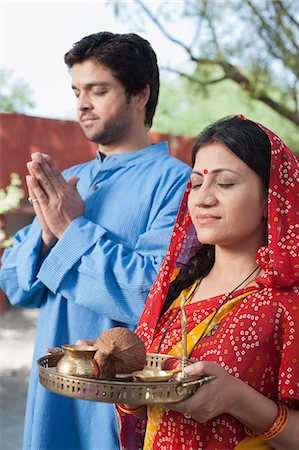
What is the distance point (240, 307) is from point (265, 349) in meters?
0.11

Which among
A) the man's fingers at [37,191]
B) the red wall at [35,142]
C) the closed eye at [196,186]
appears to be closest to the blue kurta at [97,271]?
the man's fingers at [37,191]

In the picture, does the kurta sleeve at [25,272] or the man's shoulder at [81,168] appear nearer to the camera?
the kurta sleeve at [25,272]

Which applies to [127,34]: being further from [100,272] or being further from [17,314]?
[17,314]

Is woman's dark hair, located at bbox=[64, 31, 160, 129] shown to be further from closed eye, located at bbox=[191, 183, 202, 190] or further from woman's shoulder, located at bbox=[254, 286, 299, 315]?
woman's shoulder, located at bbox=[254, 286, 299, 315]

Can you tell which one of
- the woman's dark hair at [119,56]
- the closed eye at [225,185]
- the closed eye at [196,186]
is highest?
the woman's dark hair at [119,56]

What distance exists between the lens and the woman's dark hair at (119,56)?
86.4 inches

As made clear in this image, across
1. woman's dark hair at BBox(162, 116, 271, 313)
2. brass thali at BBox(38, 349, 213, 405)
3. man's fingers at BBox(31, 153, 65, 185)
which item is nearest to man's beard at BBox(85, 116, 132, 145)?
man's fingers at BBox(31, 153, 65, 185)

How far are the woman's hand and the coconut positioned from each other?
14 cm

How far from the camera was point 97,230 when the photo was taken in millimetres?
2066

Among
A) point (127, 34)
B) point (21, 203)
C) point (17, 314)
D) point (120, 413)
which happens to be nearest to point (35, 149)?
point (21, 203)

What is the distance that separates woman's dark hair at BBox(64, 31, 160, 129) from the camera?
2195 mm

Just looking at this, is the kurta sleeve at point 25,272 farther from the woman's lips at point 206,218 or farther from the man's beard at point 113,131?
the woman's lips at point 206,218

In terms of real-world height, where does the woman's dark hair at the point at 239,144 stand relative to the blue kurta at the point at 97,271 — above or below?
above

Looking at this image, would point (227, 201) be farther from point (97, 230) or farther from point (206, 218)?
point (97, 230)
